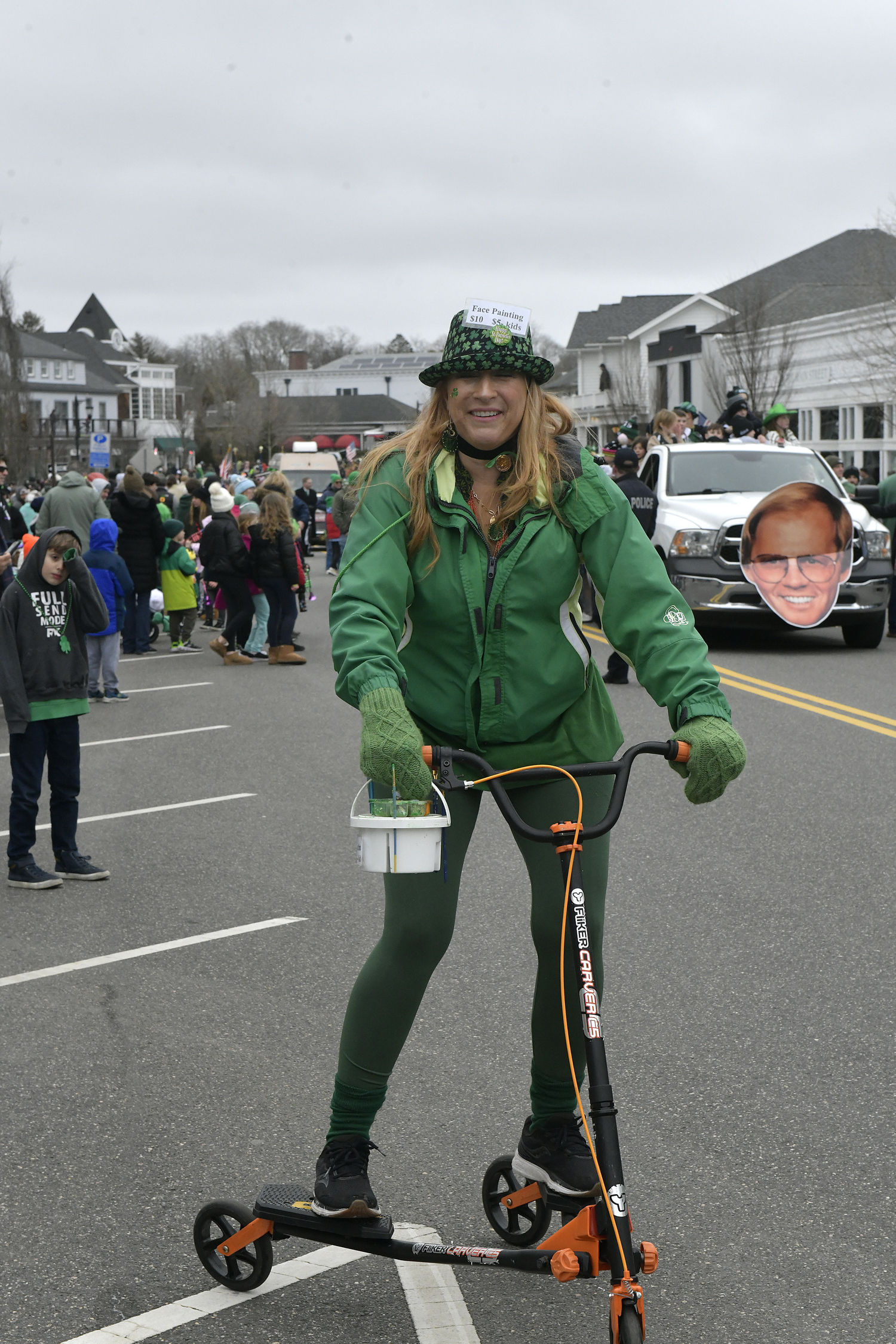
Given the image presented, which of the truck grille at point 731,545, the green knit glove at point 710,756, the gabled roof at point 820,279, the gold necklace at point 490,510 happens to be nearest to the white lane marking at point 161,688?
the truck grille at point 731,545

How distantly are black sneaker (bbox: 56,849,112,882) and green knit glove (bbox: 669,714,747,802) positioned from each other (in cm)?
495

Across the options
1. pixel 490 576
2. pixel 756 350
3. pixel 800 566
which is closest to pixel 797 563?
pixel 800 566

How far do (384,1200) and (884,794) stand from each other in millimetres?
5468

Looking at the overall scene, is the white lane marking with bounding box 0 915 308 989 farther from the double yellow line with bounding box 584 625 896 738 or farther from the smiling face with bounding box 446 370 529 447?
the double yellow line with bounding box 584 625 896 738

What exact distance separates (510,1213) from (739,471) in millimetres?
13792

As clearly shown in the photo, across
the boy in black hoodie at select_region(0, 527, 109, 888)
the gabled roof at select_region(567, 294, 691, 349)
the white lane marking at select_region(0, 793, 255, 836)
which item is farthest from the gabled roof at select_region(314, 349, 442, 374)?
the boy in black hoodie at select_region(0, 527, 109, 888)

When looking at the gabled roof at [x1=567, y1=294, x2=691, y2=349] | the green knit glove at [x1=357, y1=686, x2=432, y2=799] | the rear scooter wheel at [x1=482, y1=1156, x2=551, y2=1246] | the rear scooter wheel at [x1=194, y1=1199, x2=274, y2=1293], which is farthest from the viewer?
the gabled roof at [x1=567, y1=294, x2=691, y2=349]

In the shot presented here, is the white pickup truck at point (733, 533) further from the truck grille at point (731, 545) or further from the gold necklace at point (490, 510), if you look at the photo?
the gold necklace at point (490, 510)

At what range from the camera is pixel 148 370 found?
159750 millimetres

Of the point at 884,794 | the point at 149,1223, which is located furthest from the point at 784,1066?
the point at 884,794

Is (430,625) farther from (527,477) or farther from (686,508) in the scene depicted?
(686,508)

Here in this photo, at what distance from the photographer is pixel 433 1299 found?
10.8 ft

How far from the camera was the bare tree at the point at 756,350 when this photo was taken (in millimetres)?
56094

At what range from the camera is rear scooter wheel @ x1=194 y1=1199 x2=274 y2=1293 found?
3.33 metres
